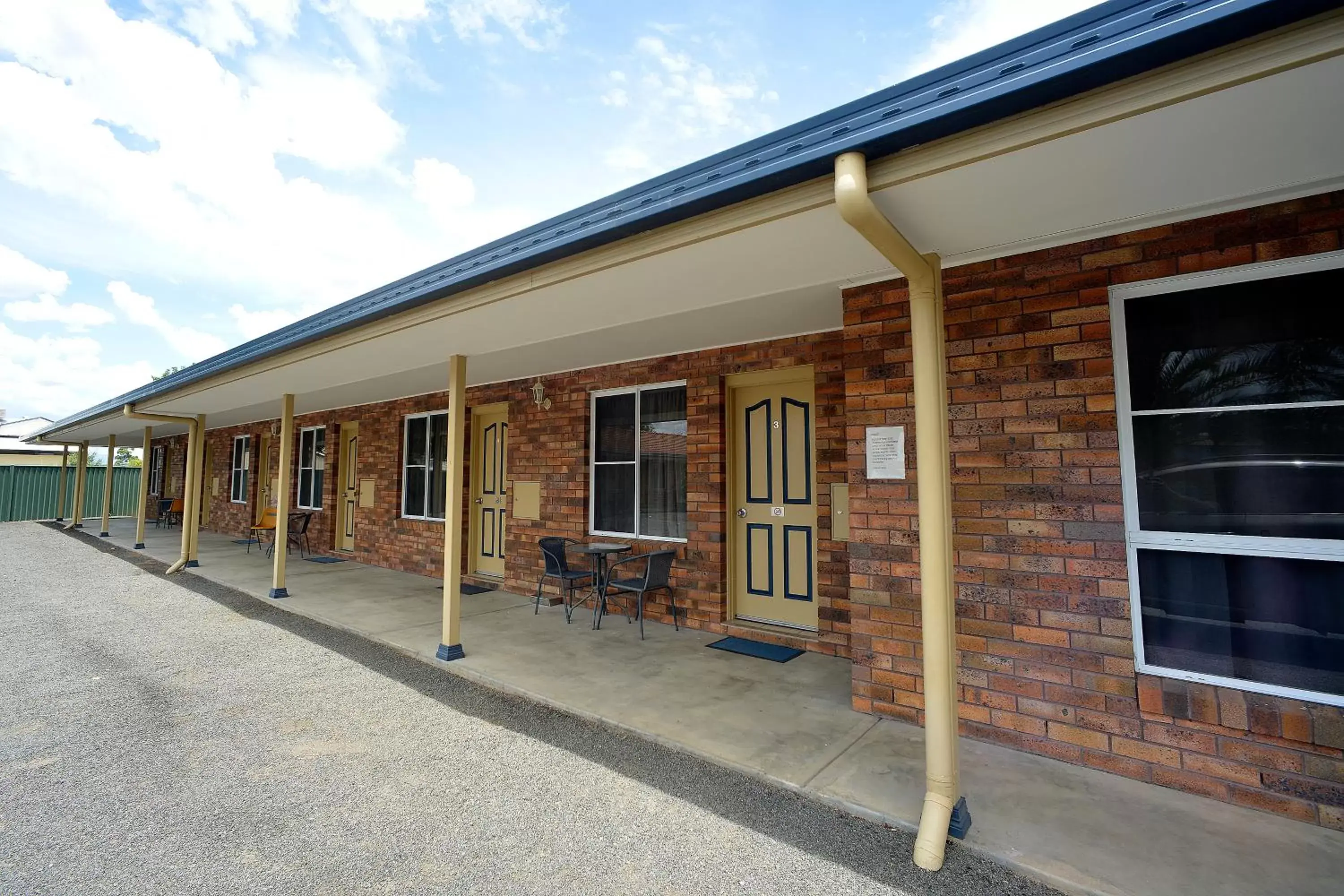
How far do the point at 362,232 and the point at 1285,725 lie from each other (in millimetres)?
13568

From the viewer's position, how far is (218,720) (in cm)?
326

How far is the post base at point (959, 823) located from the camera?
83.6 inches

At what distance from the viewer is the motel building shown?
1.61 m

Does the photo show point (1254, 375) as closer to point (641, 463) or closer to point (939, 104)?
point (939, 104)

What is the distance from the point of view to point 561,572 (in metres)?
5.32

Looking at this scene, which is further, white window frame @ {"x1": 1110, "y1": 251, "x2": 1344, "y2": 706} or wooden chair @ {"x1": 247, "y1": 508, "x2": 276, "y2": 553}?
wooden chair @ {"x1": 247, "y1": 508, "x2": 276, "y2": 553}

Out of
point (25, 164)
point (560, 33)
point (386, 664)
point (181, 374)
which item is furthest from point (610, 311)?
point (25, 164)

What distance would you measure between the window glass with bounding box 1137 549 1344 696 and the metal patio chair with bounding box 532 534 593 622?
13.5 feet

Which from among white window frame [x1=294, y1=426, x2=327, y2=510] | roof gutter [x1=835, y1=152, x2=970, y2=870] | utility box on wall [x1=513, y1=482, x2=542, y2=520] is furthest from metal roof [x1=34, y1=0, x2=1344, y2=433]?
white window frame [x1=294, y1=426, x2=327, y2=510]

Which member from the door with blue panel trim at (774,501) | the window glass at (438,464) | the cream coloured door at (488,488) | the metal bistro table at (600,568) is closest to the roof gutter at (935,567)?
the door with blue panel trim at (774,501)

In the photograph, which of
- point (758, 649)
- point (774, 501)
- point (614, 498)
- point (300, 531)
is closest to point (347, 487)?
point (300, 531)

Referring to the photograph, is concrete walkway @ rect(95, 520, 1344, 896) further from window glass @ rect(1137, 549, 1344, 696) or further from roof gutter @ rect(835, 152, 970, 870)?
window glass @ rect(1137, 549, 1344, 696)

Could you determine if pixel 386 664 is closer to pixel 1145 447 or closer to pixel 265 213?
pixel 1145 447

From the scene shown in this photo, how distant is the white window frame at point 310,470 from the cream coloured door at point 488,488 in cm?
412
